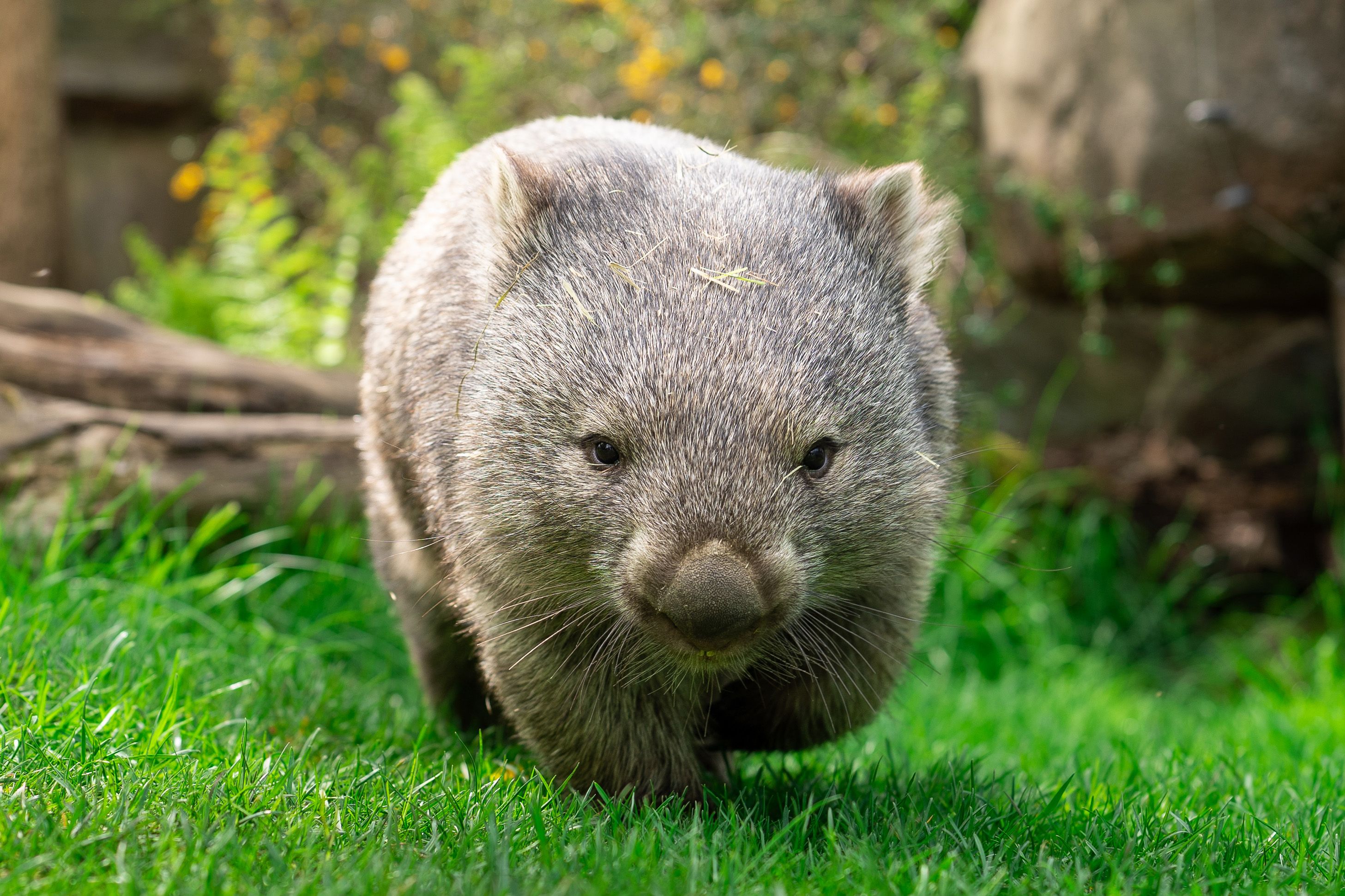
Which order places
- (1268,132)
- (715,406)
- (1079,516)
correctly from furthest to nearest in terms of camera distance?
(1079,516) < (1268,132) < (715,406)

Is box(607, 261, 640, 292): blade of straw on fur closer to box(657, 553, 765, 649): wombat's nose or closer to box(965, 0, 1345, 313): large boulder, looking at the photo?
box(657, 553, 765, 649): wombat's nose

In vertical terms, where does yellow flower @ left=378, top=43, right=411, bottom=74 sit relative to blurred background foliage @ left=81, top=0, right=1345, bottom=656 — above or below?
above

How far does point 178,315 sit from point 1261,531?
8.08 meters

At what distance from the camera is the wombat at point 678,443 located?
300 centimetres

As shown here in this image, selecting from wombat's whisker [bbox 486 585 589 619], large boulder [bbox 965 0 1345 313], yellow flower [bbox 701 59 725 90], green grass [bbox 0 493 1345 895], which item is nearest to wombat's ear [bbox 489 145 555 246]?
wombat's whisker [bbox 486 585 589 619]

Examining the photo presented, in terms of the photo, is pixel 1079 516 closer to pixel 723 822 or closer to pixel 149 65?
pixel 723 822

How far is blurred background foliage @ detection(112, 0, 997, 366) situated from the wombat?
4.11 meters

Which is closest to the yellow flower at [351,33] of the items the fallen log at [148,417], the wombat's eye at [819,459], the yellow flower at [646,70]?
the yellow flower at [646,70]

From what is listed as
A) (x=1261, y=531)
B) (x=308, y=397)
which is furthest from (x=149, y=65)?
(x=1261, y=531)

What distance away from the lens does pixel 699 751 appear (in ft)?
12.8

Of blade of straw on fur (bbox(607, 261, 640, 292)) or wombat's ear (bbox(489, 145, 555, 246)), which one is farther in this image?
wombat's ear (bbox(489, 145, 555, 246))

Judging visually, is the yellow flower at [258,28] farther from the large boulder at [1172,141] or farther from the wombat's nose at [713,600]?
the wombat's nose at [713,600]

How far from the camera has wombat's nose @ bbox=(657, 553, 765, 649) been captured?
275 cm

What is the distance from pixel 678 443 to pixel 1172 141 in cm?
514
